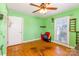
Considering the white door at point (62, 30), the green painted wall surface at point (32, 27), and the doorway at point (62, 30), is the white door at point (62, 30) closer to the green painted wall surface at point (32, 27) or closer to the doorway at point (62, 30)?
the doorway at point (62, 30)

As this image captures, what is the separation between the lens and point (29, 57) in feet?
4.19

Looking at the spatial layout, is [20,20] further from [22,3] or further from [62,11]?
[62,11]

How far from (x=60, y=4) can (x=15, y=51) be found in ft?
2.91

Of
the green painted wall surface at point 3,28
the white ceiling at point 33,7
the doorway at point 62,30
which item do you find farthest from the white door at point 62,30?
the green painted wall surface at point 3,28

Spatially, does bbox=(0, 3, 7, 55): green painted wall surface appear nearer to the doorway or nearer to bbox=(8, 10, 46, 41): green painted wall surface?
bbox=(8, 10, 46, 41): green painted wall surface

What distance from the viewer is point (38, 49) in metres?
1.32

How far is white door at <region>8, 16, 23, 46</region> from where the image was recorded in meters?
1.30

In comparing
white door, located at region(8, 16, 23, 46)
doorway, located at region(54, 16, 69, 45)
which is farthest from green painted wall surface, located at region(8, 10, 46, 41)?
doorway, located at region(54, 16, 69, 45)

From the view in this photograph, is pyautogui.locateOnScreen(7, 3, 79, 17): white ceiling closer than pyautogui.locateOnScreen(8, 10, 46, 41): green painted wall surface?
Yes

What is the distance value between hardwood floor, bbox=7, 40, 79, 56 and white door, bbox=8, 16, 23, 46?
0.27ft

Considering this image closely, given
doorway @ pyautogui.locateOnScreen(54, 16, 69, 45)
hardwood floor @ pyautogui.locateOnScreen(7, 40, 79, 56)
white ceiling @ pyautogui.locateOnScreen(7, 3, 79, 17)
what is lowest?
hardwood floor @ pyautogui.locateOnScreen(7, 40, 79, 56)

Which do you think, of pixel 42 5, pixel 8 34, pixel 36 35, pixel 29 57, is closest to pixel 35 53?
pixel 29 57

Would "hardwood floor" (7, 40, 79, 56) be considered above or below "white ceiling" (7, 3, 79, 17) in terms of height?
below

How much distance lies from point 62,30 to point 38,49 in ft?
1.45
